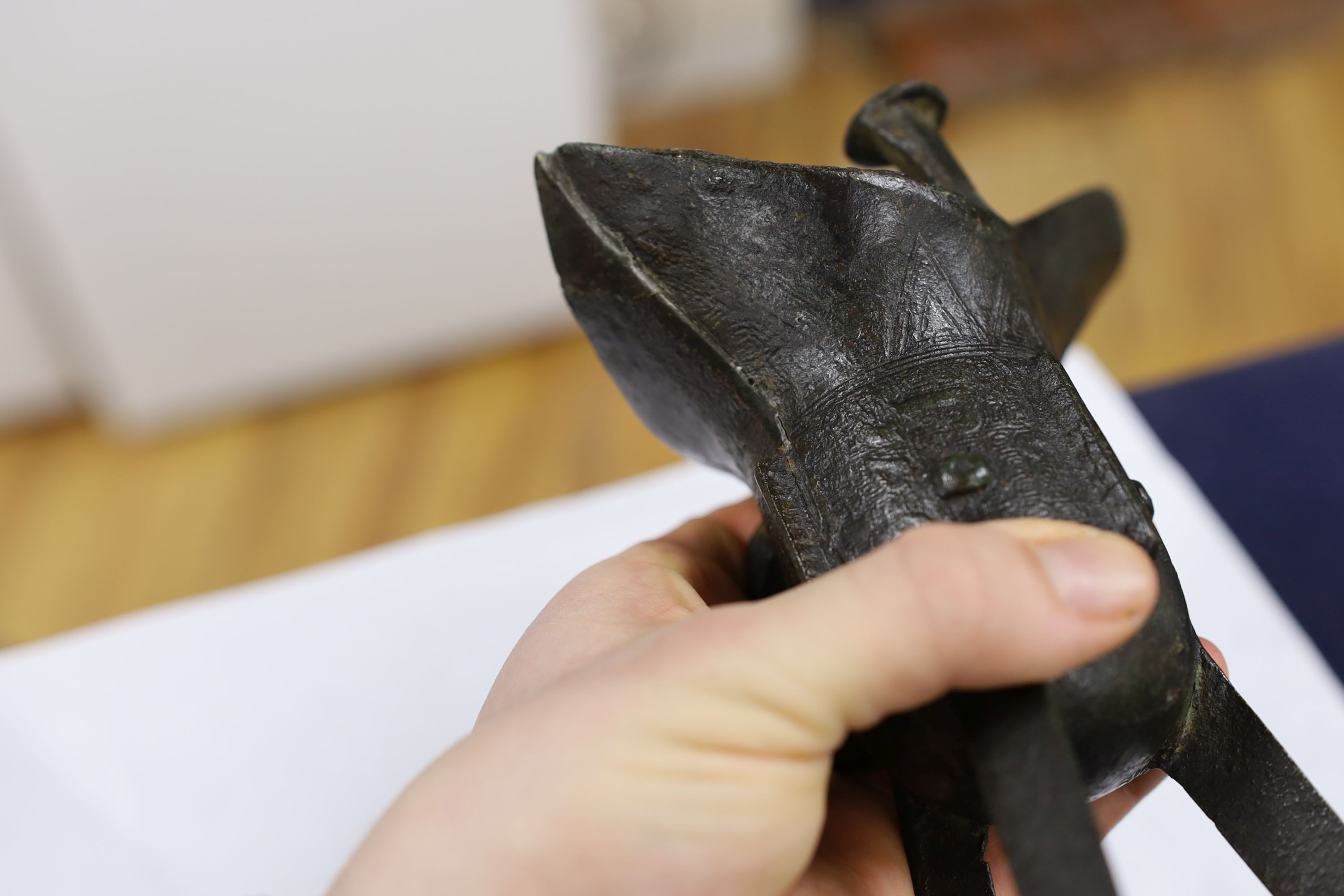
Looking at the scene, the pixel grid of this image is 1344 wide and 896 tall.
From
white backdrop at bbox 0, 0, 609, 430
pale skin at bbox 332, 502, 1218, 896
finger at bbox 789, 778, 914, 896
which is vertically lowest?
finger at bbox 789, 778, 914, 896

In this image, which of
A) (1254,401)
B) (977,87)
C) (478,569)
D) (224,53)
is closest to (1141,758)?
(478,569)

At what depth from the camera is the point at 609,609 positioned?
24.8 inches

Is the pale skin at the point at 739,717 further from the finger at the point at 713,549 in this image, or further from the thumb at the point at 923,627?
the finger at the point at 713,549

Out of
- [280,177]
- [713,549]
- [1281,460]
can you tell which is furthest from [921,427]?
[280,177]

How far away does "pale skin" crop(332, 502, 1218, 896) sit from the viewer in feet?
1.58

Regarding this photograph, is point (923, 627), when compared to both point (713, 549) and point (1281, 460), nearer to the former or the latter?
point (713, 549)

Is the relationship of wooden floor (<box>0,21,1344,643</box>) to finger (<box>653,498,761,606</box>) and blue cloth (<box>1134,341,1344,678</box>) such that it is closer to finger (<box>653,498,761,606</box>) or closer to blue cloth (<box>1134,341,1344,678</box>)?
Result: blue cloth (<box>1134,341,1344,678</box>)

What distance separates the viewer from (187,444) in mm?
1877

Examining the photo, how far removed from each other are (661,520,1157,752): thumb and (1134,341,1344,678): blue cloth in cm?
57

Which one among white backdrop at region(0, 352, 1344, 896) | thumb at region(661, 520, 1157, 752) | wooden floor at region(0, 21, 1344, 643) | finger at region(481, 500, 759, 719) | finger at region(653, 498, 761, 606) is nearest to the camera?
thumb at region(661, 520, 1157, 752)

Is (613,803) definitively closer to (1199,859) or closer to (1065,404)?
(1065,404)

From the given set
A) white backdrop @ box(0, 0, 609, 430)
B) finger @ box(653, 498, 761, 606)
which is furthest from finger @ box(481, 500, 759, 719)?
white backdrop @ box(0, 0, 609, 430)

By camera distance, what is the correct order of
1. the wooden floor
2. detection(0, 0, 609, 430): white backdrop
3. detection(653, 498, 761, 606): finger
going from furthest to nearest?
the wooden floor
detection(0, 0, 609, 430): white backdrop
detection(653, 498, 761, 606): finger

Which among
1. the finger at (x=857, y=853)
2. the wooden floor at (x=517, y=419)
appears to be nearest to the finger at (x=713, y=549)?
the finger at (x=857, y=853)
